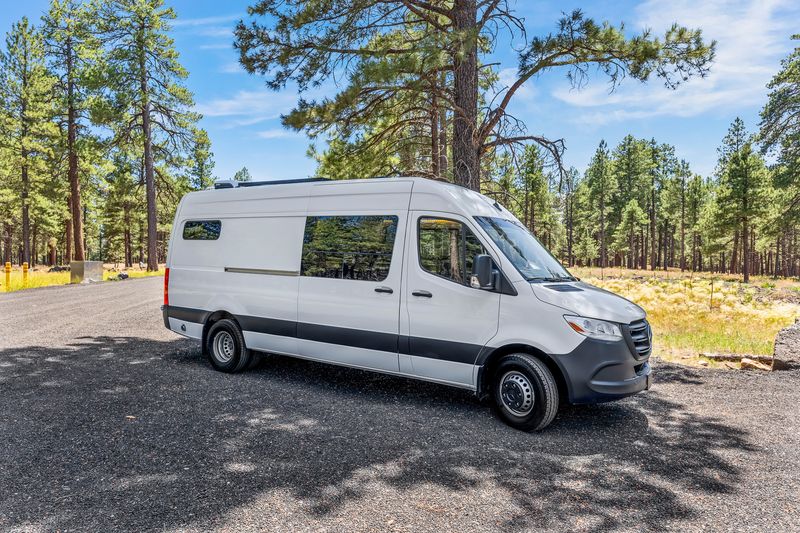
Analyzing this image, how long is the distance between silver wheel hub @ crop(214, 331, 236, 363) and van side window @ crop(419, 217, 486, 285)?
338cm

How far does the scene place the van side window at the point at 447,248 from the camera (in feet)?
17.1

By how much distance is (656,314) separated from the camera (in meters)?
12.6

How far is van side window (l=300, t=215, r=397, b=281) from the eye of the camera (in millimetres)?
5766

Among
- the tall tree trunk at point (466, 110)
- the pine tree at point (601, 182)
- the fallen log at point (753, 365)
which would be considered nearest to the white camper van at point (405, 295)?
the tall tree trunk at point (466, 110)

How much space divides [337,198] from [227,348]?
2843 millimetres

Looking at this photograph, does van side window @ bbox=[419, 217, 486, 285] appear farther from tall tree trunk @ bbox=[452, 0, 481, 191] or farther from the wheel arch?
tall tree trunk @ bbox=[452, 0, 481, 191]

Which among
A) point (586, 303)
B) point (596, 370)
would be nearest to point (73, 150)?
point (586, 303)

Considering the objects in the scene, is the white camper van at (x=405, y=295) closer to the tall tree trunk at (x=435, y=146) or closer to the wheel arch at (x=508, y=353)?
the wheel arch at (x=508, y=353)

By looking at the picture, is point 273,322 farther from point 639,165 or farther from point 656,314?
point 639,165

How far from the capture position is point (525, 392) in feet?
16.2

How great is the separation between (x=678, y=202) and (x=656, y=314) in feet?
182

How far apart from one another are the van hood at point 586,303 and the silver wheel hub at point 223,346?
452cm

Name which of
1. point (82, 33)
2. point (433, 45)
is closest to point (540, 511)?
point (433, 45)

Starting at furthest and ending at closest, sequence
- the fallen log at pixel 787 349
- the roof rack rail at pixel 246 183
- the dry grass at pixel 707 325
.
Result: the dry grass at pixel 707 325 → the fallen log at pixel 787 349 → the roof rack rail at pixel 246 183
